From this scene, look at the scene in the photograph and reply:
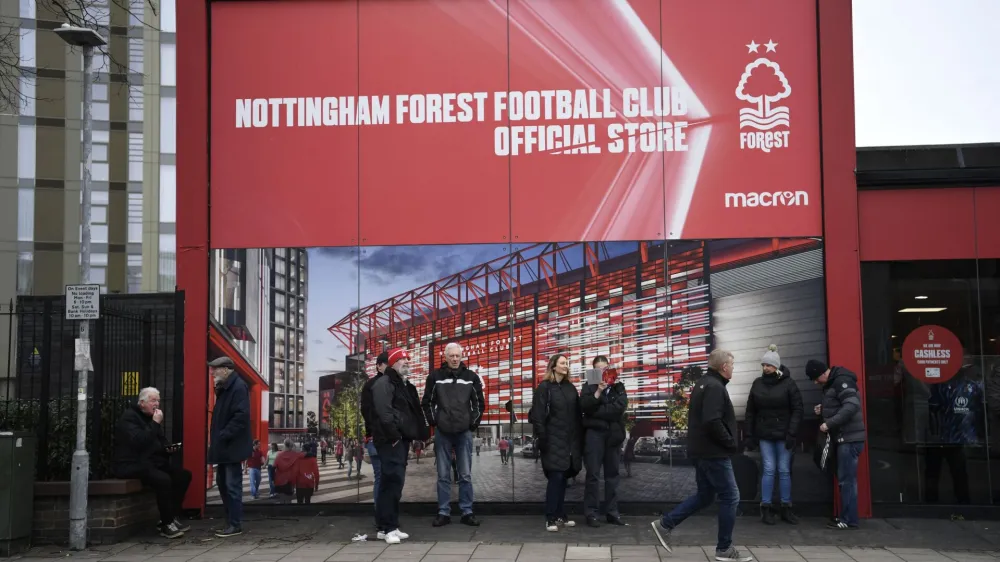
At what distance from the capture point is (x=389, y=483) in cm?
889

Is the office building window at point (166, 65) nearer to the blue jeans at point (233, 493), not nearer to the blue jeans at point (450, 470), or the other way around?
the blue jeans at point (233, 493)

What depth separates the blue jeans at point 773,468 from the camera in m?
9.75

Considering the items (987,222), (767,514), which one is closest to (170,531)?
(767,514)

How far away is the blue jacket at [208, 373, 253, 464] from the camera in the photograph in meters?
9.34

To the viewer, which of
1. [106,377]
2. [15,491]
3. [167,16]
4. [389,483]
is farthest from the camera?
[167,16]

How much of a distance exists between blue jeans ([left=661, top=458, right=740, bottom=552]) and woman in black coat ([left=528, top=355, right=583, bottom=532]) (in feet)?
5.38

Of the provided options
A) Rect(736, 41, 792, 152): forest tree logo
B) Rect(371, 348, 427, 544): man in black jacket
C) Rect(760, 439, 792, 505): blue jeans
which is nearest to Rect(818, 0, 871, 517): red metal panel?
Rect(736, 41, 792, 152): forest tree logo

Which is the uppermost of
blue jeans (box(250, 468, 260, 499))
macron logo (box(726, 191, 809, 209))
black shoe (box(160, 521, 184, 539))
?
macron logo (box(726, 191, 809, 209))

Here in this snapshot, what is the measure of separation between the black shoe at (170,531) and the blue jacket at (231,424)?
738 mm

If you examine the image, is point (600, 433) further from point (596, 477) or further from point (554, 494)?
point (554, 494)

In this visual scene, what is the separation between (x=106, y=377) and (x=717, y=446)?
682 centimetres

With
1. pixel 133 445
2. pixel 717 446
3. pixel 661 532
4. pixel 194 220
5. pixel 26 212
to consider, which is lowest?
pixel 661 532

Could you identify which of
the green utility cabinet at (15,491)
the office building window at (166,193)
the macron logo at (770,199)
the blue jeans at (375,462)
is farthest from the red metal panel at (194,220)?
the office building window at (166,193)

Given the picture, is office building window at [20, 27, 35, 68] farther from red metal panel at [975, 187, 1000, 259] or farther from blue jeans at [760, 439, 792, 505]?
red metal panel at [975, 187, 1000, 259]
